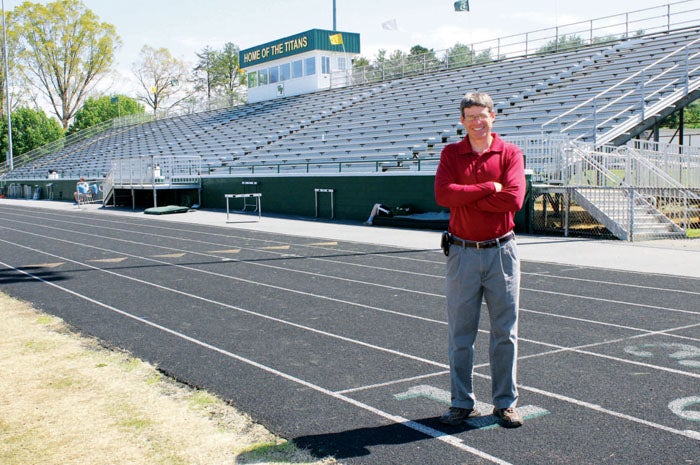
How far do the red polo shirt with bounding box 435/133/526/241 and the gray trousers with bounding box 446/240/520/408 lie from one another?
0.49 ft

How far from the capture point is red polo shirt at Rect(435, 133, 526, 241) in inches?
175

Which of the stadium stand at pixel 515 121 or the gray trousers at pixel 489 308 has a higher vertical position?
the stadium stand at pixel 515 121

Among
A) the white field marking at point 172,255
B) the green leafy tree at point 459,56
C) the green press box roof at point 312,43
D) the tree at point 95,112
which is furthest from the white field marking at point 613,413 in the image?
the tree at point 95,112

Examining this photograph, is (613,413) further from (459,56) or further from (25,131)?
(25,131)

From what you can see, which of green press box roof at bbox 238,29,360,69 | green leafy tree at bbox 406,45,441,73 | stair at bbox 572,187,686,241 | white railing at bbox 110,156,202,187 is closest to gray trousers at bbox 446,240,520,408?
stair at bbox 572,187,686,241

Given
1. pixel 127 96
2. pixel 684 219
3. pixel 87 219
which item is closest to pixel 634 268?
pixel 684 219

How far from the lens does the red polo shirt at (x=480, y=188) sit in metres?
4.46

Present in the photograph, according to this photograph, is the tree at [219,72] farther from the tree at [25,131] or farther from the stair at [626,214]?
the stair at [626,214]

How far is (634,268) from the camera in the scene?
38.2 ft

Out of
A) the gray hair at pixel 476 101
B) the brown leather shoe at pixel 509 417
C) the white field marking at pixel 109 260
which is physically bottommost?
the brown leather shoe at pixel 509 417

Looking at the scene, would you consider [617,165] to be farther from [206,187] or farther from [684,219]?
[206,187]

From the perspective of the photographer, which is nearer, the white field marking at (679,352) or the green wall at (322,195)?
the white field marking at (679,352)

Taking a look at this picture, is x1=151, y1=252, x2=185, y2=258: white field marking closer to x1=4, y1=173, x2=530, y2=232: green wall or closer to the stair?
x1=4, y1=173, x2=530, y2=232: green wall

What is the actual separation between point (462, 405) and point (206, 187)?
28422mm
